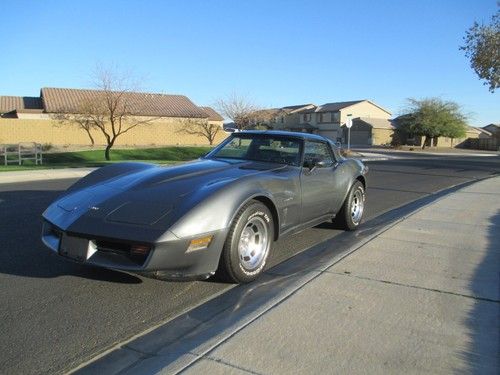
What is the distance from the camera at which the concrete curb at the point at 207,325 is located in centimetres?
287

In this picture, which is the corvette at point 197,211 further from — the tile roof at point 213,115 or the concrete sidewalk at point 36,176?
the tile roof at point 213,115

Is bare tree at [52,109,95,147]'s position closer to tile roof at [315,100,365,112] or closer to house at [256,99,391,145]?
house at [256,99,391,145]

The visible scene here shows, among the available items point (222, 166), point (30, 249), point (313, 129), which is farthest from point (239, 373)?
point (313, 129)

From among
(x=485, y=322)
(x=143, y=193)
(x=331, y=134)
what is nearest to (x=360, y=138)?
(x=331, y=134)

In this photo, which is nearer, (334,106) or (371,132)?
(371,132)

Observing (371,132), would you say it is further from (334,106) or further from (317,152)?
(317,152)

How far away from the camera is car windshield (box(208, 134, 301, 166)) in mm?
5453

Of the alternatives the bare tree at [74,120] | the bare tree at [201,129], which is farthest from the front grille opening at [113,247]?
the bare tree at [201,129]

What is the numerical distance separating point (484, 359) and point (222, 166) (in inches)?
117

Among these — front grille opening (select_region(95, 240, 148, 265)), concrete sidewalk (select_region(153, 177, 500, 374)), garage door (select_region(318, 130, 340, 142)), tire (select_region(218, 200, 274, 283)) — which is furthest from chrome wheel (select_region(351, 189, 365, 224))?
garage door (select_region(318, 130, 340, 142))

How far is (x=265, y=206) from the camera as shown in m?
4.49

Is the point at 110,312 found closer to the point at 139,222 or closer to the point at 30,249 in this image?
the point at 139,222

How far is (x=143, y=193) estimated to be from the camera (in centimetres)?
414

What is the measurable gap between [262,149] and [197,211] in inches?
77.4
